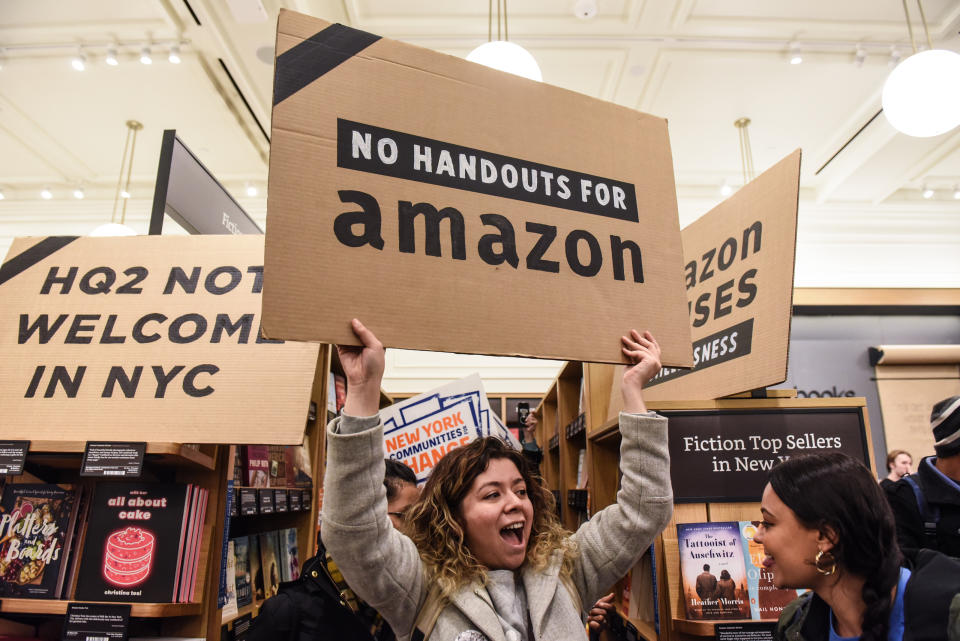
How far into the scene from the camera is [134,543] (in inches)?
69.5

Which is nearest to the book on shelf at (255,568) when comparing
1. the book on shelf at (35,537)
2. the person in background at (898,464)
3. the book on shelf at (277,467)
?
the book on shelf at (277,467)

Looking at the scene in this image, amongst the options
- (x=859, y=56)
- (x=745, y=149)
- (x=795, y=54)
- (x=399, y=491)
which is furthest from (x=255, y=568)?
(x=745, y=149)

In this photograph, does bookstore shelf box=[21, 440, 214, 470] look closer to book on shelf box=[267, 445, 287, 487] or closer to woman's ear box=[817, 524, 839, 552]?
book on shelf box=[267, 445, 287, 487]

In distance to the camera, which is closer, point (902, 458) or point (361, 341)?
point (361, 341)

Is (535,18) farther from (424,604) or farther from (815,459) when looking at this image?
(424,604)

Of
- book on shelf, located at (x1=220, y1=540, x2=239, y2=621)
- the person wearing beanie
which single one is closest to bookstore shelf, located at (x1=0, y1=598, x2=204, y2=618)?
book on shelf, located at (x1=220, y1=540, x2=239, y2=621)

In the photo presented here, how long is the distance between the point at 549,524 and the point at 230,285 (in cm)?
124

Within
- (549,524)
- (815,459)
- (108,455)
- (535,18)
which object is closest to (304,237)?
(549,524)

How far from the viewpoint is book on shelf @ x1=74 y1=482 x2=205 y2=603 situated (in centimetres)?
172

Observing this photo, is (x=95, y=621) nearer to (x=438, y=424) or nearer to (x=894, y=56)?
(x=438, y=424)

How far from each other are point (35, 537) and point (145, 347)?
618 mm

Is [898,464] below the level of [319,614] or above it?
above

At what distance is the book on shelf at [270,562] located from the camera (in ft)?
8.34

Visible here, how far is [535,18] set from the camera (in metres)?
4.87
